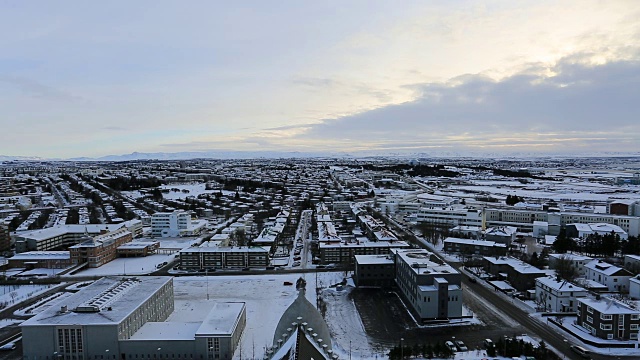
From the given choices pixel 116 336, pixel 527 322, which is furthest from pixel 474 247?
pixel 116 336

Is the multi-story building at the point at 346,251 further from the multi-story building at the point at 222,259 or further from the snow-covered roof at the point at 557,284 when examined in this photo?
the snow-covered roof at the point at 557,284

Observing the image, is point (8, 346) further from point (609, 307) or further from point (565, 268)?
point (565, 268)

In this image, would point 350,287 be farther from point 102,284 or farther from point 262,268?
point 102,284

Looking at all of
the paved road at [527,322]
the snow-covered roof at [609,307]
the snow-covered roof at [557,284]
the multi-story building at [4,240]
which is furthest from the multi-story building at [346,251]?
the multi-story building at [4,240]

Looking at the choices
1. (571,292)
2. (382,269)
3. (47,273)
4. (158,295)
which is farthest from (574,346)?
(47,273)

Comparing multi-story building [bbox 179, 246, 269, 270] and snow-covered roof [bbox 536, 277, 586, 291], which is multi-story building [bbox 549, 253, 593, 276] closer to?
snow-covered roof [bbox 536, 277, 586, 291]

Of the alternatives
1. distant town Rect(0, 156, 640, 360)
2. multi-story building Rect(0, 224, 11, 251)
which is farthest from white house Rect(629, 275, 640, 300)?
multi-story building Rect(0, 224, 11, 251)
